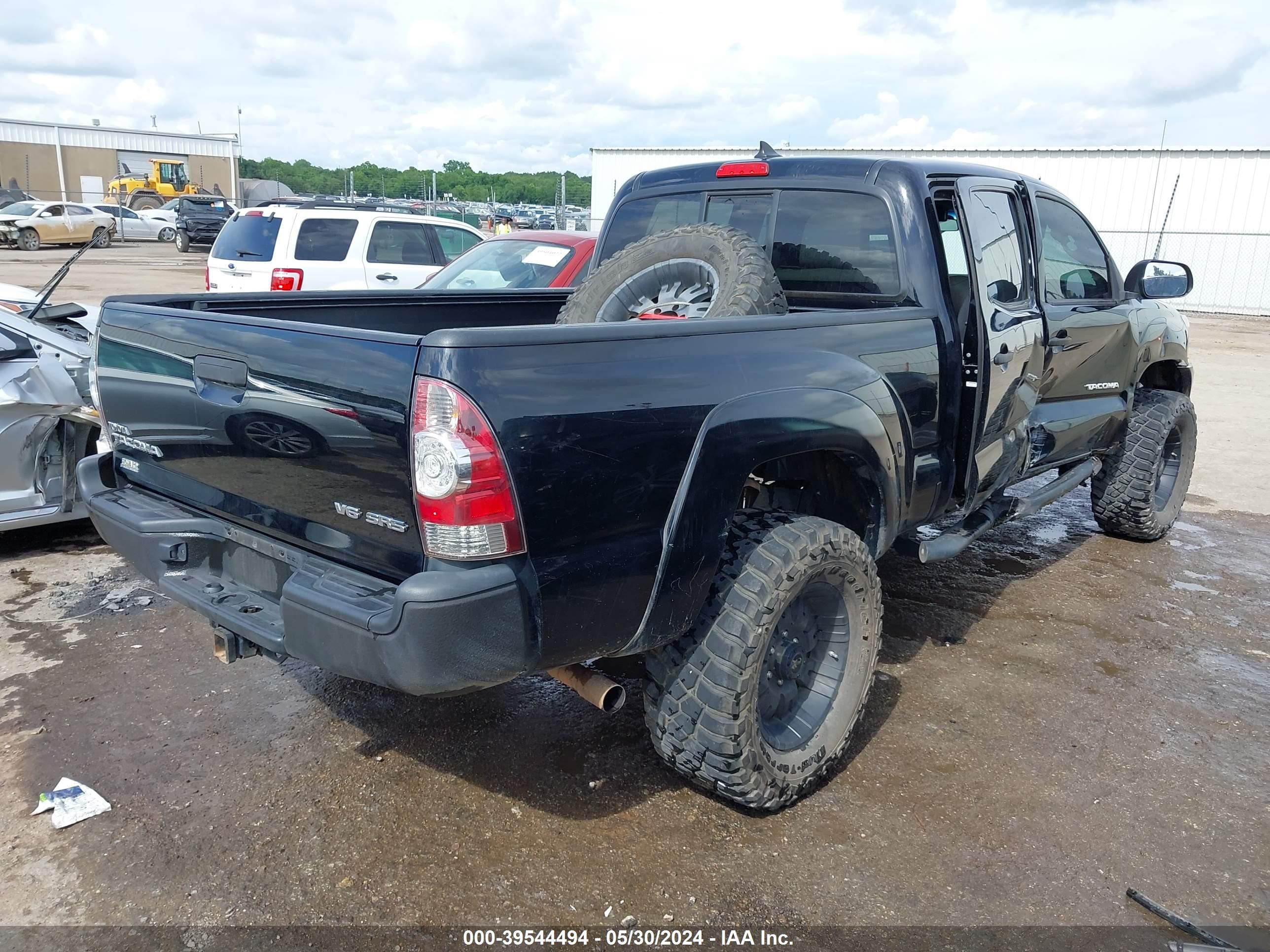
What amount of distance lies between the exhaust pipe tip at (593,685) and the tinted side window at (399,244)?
28.5ft

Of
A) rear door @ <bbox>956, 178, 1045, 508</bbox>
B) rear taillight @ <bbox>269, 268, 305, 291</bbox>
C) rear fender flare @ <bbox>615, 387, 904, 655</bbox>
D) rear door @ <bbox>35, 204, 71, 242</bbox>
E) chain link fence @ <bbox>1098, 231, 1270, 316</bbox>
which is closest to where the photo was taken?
rear fender flare @ <bbox>615, 387, 904, 655</bbox>

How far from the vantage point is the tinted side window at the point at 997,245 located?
3.91m

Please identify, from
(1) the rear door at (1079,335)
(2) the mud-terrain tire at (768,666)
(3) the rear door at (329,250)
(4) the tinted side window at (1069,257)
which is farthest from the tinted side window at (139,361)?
(3) the rear door at (329,250)

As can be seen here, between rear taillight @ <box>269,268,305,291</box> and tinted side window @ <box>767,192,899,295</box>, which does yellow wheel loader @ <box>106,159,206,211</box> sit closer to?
rear taillight @ <box>269,268,305,291</box>

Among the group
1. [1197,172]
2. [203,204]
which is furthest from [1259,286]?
[203,204]

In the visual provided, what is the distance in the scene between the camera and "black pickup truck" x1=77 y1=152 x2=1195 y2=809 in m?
2.36

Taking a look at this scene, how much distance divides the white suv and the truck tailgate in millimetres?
6721

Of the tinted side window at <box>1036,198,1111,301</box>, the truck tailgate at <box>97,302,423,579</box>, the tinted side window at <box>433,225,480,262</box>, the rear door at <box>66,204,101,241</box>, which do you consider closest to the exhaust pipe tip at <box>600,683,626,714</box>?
the truck tailgate at <box>97,302,423,579</box>

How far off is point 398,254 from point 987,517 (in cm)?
840

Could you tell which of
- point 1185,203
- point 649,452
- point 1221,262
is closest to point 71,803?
point 649,452

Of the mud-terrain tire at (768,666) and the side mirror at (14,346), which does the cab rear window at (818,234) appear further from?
the side mirror at (14,346)

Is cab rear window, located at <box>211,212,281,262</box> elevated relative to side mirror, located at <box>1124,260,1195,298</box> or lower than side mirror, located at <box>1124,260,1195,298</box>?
lower

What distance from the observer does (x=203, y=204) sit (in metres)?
32.7

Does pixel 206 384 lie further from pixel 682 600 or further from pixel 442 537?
pixel 682 600
